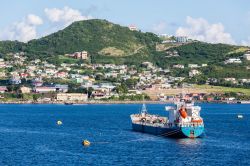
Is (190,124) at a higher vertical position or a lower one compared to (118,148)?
higher

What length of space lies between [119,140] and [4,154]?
19.7m

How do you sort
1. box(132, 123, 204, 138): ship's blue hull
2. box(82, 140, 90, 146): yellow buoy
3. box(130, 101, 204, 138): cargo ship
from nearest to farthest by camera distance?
1. box(82, 140, 90, 146): yellow buoy
2. box(132, 123, 204, 138): ship's blue hull
3. box(130, 101, 204, 138): cargo ship

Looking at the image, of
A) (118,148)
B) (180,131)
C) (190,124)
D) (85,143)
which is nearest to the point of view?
(118,148)

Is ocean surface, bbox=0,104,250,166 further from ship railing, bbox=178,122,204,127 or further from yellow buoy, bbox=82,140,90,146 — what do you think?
ship railing, bbox=178,122,204,127

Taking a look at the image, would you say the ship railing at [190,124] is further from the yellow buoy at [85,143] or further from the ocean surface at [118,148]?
the yellow buoy at [85,143]

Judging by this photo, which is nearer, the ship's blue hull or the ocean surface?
the ocean surface

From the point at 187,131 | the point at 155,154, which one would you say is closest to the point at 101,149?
the point at 155,154

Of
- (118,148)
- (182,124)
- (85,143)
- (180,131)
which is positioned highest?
(182,124)

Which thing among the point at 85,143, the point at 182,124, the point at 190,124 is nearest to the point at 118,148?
the point at 85,143

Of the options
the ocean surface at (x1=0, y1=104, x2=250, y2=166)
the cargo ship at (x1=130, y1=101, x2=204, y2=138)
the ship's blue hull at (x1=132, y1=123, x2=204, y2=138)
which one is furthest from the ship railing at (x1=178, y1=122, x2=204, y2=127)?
the ocean surface at (x1=0, y1=104, x2=250, y2=166)

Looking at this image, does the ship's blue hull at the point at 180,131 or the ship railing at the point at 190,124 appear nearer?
the ship's blue hull at the point at 180,131

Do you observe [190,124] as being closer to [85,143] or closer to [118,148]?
[118,148]

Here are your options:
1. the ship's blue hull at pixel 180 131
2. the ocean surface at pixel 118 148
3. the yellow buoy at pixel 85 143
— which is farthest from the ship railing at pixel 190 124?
the yellow buoy at pixel 85 143

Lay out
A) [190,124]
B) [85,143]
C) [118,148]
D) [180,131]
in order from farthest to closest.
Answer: [190,124], [180,131], [85,143], [118,148]
